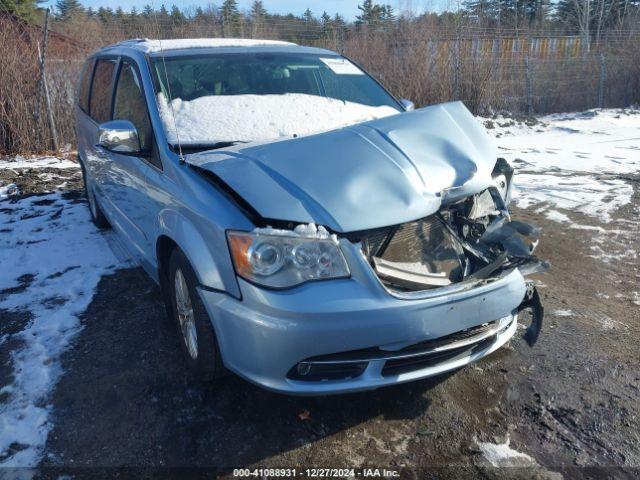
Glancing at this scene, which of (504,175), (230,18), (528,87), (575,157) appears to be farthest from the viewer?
(528,87)

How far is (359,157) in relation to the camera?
2.65 metres

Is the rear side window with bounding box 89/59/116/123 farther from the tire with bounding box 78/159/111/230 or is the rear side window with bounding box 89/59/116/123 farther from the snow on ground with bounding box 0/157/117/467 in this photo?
the snow on ground with bounding box 0/157/117/467

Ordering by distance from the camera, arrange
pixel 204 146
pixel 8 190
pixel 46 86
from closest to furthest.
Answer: pixel 204 146 < pixel 8 190 < pixel 46 86

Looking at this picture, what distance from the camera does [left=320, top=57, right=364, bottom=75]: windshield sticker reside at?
4145 millimetres

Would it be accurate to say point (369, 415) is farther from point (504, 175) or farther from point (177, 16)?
point (177, 16)

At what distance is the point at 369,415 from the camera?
8.57ft

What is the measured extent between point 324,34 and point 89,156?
36.1 ft

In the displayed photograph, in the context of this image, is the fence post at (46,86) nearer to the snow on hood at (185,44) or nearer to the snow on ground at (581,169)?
the snow on hood at (185,44)

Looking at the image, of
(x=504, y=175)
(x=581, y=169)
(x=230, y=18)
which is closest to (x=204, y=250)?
(x=504, y=175)

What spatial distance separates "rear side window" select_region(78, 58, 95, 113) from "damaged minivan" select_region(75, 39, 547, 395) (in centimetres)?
198

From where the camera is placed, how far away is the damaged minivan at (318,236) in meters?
2.24

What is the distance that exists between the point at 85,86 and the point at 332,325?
4.40 metres

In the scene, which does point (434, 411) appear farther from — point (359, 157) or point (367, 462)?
point (359, 157)

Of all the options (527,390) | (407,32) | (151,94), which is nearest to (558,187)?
(527,390)
